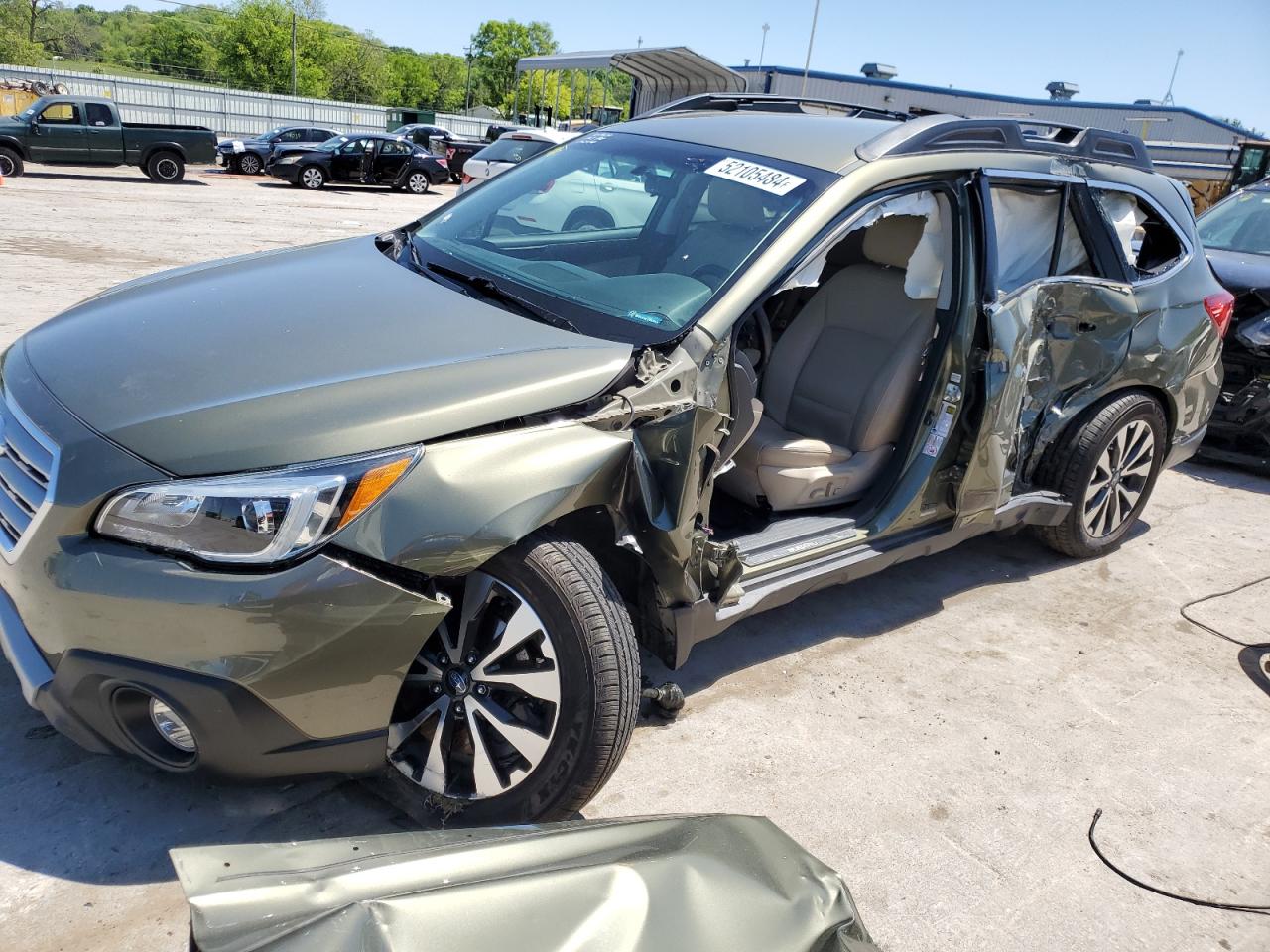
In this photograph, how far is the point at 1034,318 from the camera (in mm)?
3773

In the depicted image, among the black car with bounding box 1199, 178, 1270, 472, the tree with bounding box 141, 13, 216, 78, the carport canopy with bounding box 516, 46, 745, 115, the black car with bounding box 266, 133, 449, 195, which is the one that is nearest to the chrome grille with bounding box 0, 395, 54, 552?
the black car with bounding box 1199, 178, 1270, 472

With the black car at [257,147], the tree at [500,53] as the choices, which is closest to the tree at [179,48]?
the tree at [500,53]

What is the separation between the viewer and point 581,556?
252 centimetres

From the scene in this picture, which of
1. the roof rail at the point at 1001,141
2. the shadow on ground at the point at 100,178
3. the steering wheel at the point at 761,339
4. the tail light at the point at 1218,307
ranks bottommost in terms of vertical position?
the shadow on ground at the point at 100,178

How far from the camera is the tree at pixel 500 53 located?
100375 mm

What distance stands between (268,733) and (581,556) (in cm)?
84

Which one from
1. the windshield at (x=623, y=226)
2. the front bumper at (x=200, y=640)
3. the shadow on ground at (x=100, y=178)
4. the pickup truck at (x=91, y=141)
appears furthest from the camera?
the shadow on ground at (x=100, y=178)

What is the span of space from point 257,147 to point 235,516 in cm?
2535

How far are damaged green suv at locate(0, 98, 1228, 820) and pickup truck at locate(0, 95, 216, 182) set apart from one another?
19.1 m

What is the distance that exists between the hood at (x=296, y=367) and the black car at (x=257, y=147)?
23.1 metres

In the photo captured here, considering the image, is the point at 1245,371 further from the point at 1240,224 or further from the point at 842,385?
the point at 842,385

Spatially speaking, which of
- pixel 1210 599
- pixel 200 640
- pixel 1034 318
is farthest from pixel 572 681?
pixel 1210 599

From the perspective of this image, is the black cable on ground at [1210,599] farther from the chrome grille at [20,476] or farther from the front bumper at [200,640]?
the chrome grille at [20,476]

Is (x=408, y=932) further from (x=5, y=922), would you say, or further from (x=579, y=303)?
(x=579, y=303)
